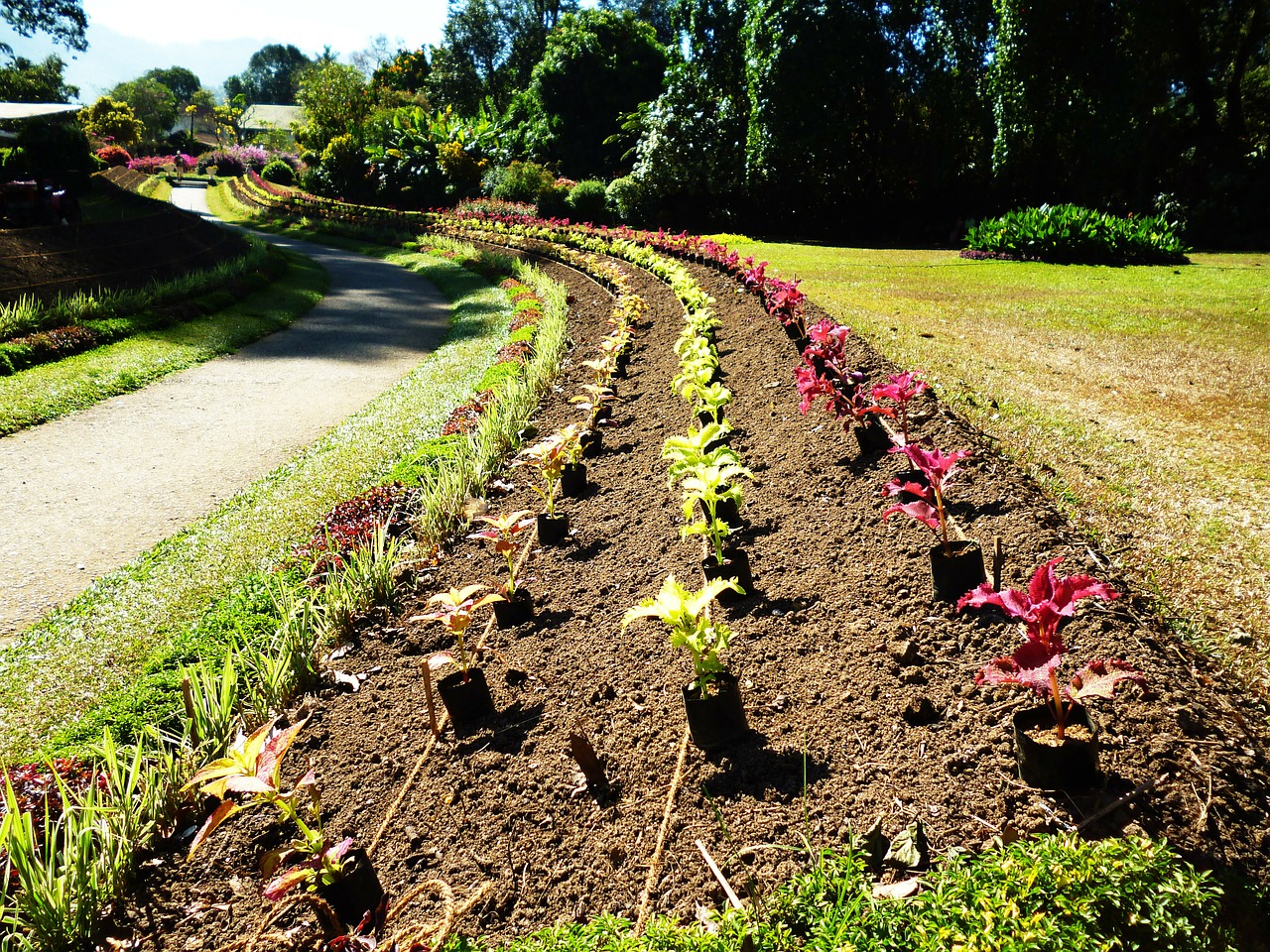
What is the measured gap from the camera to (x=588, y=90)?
27.6 m

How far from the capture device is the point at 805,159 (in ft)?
54.4

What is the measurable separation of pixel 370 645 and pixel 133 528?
2811 mm

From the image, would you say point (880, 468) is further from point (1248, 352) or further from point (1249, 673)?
point (1248, 352)

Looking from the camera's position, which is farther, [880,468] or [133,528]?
[133,528]

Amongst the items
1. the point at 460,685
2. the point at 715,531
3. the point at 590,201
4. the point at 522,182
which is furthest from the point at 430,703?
the point at 522,182

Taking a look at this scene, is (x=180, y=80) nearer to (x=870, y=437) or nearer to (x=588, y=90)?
(x=588, y=90)

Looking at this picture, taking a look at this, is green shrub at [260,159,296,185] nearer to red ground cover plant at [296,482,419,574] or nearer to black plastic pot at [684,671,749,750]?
red ground cover plant at [296,482,419,574]

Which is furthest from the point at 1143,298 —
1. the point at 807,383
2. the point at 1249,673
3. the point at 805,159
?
the point at 805,159

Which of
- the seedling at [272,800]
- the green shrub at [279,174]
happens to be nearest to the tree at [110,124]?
the green shrub at [279,174]

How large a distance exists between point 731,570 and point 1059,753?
1479 mm

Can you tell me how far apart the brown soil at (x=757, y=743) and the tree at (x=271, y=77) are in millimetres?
140938

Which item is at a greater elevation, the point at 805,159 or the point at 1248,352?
the point at 805,159

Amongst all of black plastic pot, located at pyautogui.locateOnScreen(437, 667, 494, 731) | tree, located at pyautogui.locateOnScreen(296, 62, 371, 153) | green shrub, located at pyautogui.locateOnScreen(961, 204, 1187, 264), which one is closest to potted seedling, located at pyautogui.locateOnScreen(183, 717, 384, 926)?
black plastic pot, located at pyautogui.locateOnScreen(437, 667, 494, 731)

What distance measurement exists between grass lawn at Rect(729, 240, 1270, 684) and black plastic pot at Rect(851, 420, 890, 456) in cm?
66
